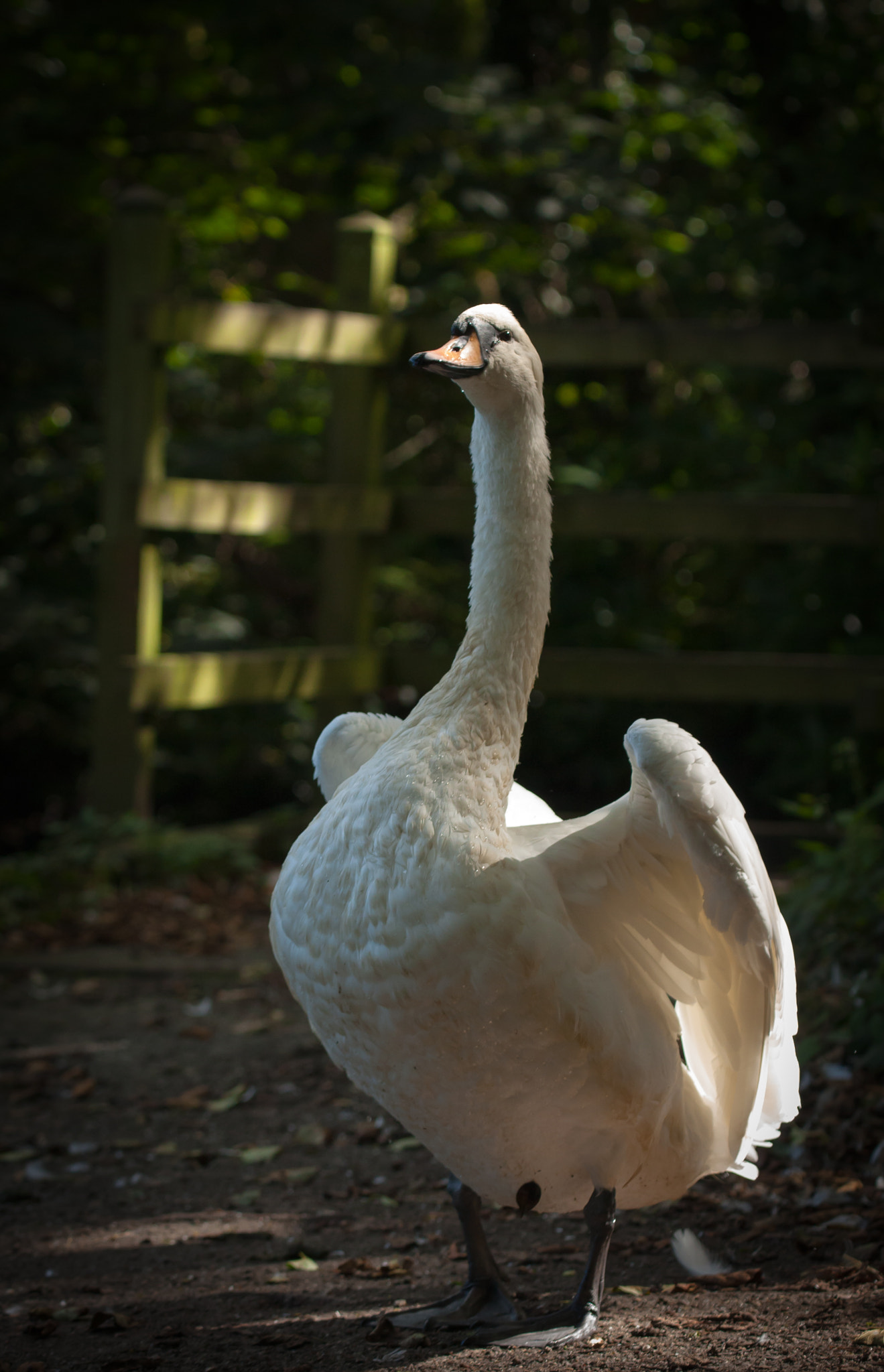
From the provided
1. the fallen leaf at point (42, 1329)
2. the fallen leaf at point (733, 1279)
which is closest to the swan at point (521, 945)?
the fallen leaf at point (733, 1279)

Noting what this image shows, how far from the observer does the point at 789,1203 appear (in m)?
3.15

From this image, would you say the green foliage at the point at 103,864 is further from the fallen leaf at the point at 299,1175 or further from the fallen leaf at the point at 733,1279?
the fallen leaf at the point at 733,1279

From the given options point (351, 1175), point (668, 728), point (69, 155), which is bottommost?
point (351, 1175)

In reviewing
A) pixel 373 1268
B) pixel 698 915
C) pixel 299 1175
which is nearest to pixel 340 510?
pixel 299 1175

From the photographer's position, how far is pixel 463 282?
7645 mm

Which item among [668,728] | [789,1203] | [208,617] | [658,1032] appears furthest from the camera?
[208,617]

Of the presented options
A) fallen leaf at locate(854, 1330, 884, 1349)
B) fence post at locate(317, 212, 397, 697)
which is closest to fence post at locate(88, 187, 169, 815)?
fence post at locate(317, 212, 397, 697)

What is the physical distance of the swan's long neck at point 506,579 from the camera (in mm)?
2574

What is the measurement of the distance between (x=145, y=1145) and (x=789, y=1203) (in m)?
1.74

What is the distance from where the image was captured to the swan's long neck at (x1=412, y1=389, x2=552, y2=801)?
257 cm

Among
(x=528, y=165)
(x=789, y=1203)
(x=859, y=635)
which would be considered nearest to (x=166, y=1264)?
(x=789, y=1203)

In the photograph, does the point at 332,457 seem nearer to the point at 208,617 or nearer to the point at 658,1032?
the point at 208,617

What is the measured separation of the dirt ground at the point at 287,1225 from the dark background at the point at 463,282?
108 inches

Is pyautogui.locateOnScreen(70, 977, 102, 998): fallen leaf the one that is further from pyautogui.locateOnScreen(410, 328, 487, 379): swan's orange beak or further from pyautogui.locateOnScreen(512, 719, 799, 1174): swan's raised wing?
pyautogui.locateOnScreen(410, 328, 487, 379): swan's orange beak
